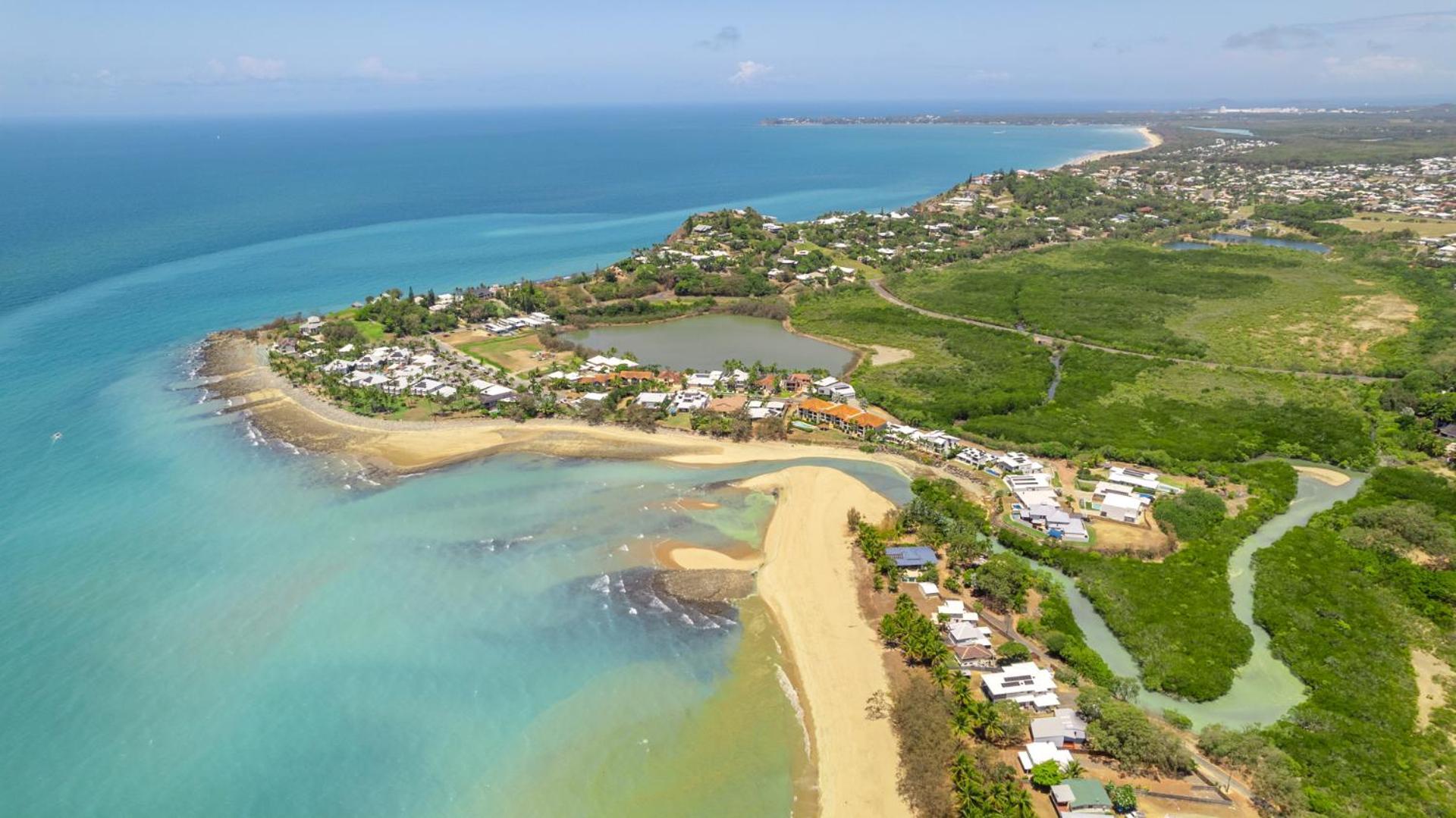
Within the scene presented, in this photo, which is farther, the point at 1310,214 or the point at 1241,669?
the point at 1310,214

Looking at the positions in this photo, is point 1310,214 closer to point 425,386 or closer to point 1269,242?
point 1269,242

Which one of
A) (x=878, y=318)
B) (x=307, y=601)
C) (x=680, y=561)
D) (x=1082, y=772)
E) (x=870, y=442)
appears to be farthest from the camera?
(x=878, y=318)

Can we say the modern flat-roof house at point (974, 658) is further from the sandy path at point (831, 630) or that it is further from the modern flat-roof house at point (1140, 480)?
the modern flat-roof house at point (1140, 480)

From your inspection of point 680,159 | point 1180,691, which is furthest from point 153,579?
point 680,159

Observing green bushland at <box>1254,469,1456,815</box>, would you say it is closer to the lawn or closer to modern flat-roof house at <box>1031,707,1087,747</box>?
modern flat-roof house at <box>1031,707,1087,747</box>

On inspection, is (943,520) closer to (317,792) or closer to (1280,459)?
(1280,459)

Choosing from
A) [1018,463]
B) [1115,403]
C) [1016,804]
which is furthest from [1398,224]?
[1016,804]

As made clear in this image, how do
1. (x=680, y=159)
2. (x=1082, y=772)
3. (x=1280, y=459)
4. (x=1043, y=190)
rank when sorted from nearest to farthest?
(x=1082, y=772)
(x=1280, y=459)
(x=1043, y=190)
(x=680, y=159)
